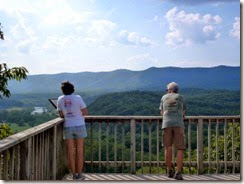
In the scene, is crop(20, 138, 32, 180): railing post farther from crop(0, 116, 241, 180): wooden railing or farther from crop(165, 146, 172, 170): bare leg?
crop(165, 146, 172, 170): bare leg

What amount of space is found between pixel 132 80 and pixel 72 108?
17553 millimetres

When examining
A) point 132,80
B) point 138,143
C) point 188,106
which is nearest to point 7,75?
point 138,143

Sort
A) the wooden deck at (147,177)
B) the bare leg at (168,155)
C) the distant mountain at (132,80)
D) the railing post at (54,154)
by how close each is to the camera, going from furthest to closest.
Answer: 1. the distant mountain at (132,80)
2. the wooden deck at (147,177)
3. the bare leg at (168,155)
4. the railing post at (54,154)

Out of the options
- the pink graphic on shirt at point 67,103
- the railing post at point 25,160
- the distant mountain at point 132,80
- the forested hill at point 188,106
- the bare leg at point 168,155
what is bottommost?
the bare leg at point 168,155

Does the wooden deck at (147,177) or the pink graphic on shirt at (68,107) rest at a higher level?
the pink graphic on shirt at (68,107)

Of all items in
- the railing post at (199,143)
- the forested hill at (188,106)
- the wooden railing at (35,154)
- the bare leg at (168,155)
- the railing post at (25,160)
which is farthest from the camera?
the forested hill at (188,106)

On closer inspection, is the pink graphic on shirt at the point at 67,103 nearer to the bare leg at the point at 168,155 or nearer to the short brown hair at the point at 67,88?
the short brown hair at the point at 67,88

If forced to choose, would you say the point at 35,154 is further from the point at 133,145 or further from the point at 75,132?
the point at 133,145

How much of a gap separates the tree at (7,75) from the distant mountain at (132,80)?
22.5ft

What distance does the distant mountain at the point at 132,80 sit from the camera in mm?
14883

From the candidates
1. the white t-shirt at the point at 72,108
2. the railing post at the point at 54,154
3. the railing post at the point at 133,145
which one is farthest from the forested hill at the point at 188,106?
the railing post at the point at 54,154

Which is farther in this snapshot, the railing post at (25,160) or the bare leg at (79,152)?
the bare leg at (79,152)

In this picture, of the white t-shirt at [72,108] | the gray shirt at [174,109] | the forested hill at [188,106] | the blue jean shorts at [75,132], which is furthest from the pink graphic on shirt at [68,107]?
the forested hill at [188,106]

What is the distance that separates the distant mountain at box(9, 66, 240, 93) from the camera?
14883 millimetres
